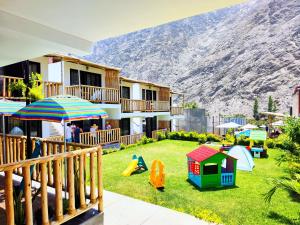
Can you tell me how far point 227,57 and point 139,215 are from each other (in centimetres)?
8270

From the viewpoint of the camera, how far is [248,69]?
232ft

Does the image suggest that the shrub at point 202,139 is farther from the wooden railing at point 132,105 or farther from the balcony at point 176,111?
the balcony at point 176,111

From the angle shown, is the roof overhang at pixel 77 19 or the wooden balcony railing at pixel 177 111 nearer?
the roof overhang at pixel 77 19

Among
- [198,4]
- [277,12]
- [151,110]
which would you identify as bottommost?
[151,110]

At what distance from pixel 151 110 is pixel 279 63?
189 feet

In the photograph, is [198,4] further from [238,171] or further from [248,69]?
[248,69]

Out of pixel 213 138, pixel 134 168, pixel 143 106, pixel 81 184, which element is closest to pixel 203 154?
pixel 134 168

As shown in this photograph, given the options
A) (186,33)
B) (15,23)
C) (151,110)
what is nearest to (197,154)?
(15,23)

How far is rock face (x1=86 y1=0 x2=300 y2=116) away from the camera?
211 feet

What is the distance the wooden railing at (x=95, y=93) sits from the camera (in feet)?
49.5

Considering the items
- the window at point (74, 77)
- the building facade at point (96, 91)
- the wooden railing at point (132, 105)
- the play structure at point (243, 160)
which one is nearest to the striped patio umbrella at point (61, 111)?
the building facade at point (96, 91)

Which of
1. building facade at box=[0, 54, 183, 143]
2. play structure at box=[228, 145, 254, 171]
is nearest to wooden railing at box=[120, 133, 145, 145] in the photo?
building facade at box=[0, 54, 183, 143]

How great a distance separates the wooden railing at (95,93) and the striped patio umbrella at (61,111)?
10.9 m

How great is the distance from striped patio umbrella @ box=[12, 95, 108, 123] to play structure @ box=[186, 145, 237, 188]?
16.9ft
